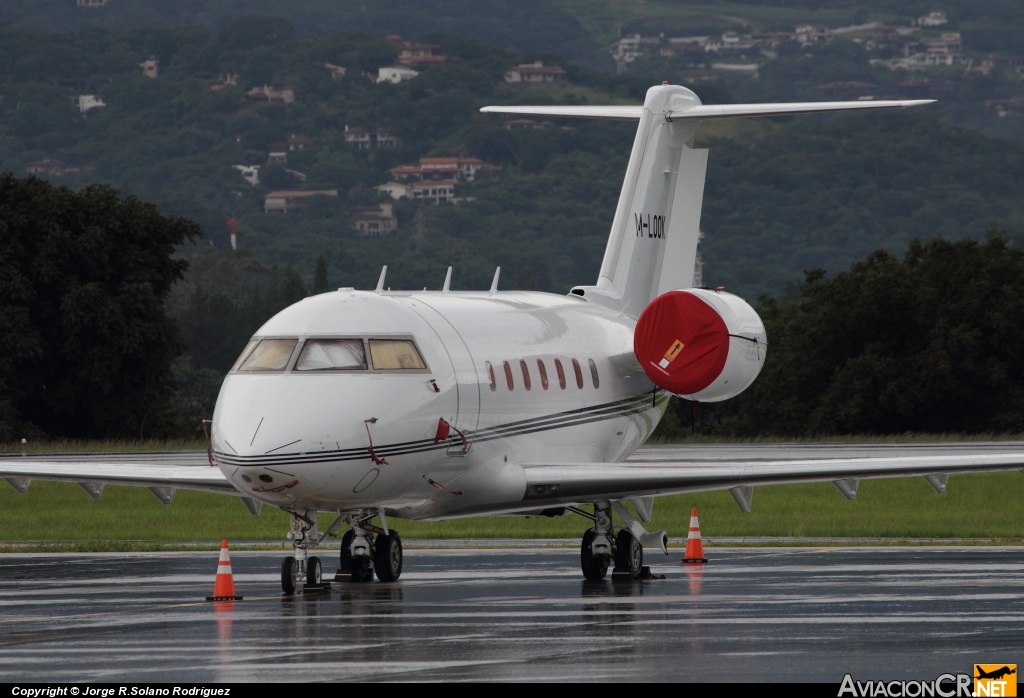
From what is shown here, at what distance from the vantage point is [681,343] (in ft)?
80.1

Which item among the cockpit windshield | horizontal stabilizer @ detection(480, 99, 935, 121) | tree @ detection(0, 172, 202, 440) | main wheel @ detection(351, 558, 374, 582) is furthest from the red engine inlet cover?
tree @ detection(0, 172, 202, 440)

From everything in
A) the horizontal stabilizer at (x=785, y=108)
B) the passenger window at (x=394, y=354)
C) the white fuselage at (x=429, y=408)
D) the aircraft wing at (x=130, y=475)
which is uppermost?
the horizontal stabilizer at (x=785, y=108)

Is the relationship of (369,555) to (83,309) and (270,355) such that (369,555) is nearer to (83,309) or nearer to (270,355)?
(270,355)

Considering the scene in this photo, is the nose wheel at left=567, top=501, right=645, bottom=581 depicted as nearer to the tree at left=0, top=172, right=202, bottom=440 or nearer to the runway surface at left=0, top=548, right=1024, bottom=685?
the runway surface at left=0, top=548, right=1024, bottom=685

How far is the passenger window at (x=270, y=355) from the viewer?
1989cm

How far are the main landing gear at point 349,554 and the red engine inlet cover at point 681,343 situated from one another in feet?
14.9

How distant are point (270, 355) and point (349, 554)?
2893 mm

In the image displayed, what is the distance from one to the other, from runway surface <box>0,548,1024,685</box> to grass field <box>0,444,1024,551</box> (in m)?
6.52

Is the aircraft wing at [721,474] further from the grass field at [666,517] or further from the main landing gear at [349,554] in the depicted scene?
the grass field at [666,517]

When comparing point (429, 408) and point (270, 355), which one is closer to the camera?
point (270, 355)

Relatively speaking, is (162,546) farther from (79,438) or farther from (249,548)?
(79,438)

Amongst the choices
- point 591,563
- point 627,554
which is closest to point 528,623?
point 591,563

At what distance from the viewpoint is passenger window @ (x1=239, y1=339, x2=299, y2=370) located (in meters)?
19.9

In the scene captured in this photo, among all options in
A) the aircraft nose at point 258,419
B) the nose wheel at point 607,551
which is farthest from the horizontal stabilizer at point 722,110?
the aircraft nose at point 258,419
